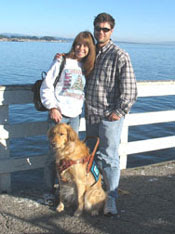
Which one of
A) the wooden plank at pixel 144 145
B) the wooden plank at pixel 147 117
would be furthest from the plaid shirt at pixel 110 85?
the wooden plank at pixel 144 145

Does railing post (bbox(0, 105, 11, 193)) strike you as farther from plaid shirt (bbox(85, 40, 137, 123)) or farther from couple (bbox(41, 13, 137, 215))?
plaid shirt (bbox(85, 40, 137, 123))

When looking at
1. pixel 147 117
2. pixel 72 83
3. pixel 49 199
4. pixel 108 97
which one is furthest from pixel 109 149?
pixel 147 117

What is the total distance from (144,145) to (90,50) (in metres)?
2.42

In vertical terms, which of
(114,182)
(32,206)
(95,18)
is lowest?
(32,206)

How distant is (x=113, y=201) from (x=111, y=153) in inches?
26.1

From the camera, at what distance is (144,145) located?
5637 mm

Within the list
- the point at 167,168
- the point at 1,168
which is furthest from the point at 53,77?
the point at 167,168

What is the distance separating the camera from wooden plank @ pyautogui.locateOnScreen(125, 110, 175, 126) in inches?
210

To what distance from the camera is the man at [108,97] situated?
3907 millimetres

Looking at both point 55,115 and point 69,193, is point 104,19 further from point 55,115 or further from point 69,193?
point 69,193

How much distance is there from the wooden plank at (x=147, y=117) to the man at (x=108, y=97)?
Answer: 3.84 feet

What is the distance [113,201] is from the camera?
4160mm

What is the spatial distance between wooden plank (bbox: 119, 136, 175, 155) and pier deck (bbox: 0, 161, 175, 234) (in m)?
0.63

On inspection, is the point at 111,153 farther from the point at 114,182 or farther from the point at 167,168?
the point at 167,168
